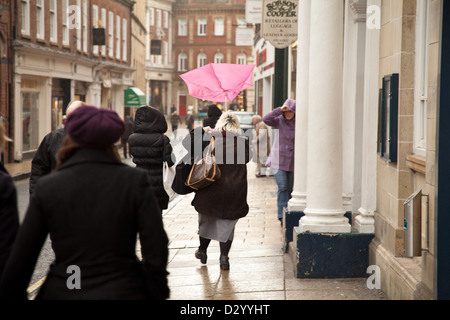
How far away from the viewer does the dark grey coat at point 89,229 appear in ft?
10.7

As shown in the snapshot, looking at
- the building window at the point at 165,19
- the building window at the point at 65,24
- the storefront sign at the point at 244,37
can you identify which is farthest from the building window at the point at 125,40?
the building window at the point at 165,19

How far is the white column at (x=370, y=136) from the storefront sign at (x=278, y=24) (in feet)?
21.6

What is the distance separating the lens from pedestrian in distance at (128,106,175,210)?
861 cm

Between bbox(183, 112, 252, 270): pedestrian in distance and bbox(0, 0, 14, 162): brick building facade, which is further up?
bbox(0, 0, 14, 162): brick building facade

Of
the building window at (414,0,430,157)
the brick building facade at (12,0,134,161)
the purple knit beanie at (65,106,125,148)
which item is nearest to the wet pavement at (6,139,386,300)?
the building window at (414,0,430,157)

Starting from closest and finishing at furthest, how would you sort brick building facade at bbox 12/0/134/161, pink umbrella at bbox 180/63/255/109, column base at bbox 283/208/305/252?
1. column base at bbox 283/208/305/252
2. pink umbrella at bbox 180/63/255/109
3. brick building facade at bbox 12/0/134/161

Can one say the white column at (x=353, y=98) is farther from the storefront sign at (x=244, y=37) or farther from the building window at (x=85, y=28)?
the building window at (x=85, y=28)

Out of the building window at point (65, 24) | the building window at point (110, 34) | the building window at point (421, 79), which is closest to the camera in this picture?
the building window at point (421, 79)

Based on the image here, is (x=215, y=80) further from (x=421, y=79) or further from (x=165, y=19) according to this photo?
(x=165, y=19)

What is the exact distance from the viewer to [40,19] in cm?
2809

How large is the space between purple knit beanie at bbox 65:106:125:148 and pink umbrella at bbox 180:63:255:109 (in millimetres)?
8800

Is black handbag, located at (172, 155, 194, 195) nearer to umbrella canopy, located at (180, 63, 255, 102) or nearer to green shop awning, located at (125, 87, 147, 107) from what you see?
umbrella canopy, located at (180, 63, 255, 102)

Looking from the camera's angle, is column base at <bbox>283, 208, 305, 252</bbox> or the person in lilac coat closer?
column base at <bbox>283, 208, 305, 252</bbox>

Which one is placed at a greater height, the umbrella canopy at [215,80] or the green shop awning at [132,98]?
the green shop awning at [132,98]
